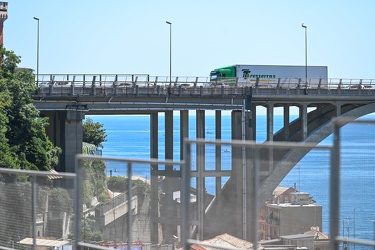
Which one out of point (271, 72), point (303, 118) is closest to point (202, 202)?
point (303, 118)

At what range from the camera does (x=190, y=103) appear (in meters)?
60.0

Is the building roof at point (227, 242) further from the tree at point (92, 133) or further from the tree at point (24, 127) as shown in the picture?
the tree at point (92, 133)

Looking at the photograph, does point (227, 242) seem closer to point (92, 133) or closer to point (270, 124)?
point (270, 124)

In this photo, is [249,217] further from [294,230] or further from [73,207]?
[73,207]

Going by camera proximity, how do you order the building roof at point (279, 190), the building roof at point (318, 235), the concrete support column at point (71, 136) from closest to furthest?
the building roof at point (318, 235)
the building roof at point (279, 190)
the concrete support column at point (71, 136)

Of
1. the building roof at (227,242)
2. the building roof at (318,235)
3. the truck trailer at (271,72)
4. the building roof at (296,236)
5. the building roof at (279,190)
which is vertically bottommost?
the building roof at (227,242)

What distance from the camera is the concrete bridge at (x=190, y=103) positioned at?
180 ft

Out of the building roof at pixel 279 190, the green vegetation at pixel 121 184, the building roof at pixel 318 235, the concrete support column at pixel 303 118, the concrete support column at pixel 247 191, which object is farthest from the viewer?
the concrete support column at pixel 303 118

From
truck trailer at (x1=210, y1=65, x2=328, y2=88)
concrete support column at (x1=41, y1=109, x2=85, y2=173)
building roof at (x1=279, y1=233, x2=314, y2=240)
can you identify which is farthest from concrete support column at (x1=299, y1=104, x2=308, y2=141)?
building roof at (x1=279, y1=233, x2=314, y2=240)

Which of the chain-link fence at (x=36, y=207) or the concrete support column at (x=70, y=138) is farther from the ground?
the concrete support column at (x=70, y=138)

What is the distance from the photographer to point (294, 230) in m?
11.5

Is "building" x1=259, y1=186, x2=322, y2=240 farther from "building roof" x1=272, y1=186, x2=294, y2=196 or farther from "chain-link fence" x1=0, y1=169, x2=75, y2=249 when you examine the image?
"chain-link fence" x1=0, y1=169, x2=75, y2=249

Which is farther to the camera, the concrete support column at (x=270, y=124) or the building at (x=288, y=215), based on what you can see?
the concrete support column at (x=270, y=124)

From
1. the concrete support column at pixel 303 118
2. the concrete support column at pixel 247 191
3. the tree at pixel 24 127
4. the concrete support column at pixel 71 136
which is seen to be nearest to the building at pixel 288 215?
the concrete support column at pixel 247 191
